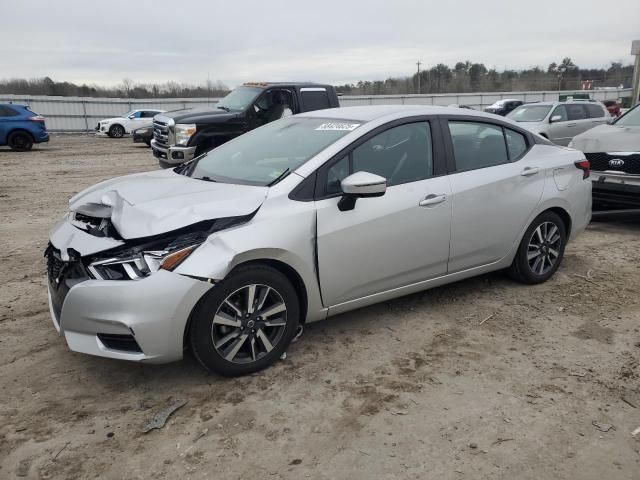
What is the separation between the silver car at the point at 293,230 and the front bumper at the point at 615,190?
99.4 inches

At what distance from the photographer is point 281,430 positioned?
2.84 m

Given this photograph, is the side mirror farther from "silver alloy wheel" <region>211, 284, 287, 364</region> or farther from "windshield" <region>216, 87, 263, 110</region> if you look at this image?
"windshield" <region>216, 87, 263, 110</region>

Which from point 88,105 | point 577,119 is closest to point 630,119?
point 577,119

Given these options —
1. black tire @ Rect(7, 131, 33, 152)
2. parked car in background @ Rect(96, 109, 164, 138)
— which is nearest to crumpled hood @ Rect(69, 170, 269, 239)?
black tire @ Rect(7, 131, 33, 152)

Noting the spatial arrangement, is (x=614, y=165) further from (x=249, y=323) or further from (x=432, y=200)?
(x=249, y=323)

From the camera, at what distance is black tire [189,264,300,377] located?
3.09m

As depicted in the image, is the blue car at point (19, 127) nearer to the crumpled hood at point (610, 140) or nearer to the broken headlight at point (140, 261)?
the crumpled hood at point (610, 140)

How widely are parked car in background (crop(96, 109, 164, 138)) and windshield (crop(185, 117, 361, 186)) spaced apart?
79.2 ft

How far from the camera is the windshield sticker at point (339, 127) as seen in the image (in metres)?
3.89

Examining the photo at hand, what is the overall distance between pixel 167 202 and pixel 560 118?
1279cm

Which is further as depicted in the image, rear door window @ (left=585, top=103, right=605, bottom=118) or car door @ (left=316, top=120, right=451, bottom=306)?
rear door window @ (left=585, top=103, right=605, bottom=118)

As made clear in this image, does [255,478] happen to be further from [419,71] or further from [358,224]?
[419,71]

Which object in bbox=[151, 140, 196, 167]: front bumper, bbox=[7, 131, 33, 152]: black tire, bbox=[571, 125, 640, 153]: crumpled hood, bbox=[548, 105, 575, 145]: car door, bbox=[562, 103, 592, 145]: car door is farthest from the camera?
bbox=[7, 131, 33, 152]: black tire

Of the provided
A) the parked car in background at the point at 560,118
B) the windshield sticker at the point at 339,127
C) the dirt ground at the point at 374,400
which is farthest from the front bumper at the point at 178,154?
the parked car in background at the point at 560,118
